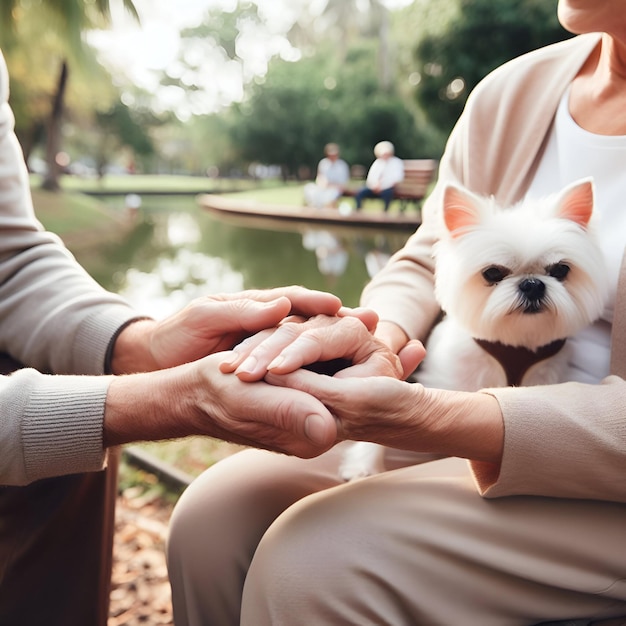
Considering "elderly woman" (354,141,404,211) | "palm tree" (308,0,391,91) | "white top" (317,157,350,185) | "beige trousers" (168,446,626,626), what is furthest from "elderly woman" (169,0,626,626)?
"palm tree" (308,0,391,91)

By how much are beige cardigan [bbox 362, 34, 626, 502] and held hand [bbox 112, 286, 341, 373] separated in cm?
28

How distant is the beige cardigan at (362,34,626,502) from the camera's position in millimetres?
1009

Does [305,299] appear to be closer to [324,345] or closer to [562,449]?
[324,345]

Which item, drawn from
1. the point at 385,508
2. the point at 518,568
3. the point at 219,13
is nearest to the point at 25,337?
the point at 385,508

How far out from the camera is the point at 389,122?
75.0 feet

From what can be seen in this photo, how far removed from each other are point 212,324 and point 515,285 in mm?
662

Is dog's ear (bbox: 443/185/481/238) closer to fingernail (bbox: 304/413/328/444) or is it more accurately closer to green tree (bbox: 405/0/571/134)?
fingernail (bbox: 304/413/328/444)

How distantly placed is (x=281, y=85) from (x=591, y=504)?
26.2 meters

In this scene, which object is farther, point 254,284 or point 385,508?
point 254,284

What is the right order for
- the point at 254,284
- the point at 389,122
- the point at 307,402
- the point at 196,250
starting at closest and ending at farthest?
1. the point at 307,402
2. the point at 254,284
3. the point at 196,250
4. the point at 389,122

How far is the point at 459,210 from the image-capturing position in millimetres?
1354

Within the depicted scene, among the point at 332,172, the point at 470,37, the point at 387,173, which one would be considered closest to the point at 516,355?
the point at 470,37

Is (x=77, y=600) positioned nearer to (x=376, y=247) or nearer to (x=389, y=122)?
(x=376, y=247)

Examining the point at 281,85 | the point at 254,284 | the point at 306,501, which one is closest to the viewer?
the point at 306,501
